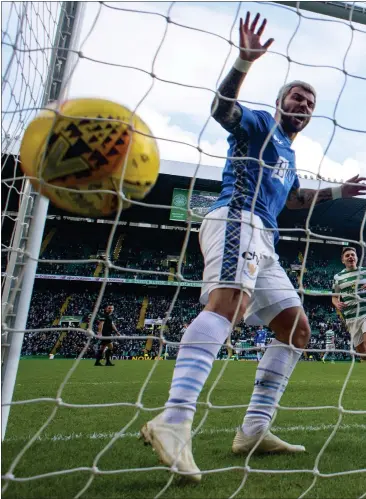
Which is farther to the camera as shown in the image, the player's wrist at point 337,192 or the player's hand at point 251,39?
the player's wrist at point 337,192

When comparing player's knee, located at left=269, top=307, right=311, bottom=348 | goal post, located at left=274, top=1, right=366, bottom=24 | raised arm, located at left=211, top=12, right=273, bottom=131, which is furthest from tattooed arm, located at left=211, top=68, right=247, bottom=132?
player's knee, located at left=269, top=307, right=311, bottom=348

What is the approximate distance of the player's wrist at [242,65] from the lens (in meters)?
1.83

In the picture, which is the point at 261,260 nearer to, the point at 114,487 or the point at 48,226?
the point at 114,487

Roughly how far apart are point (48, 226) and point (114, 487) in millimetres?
21269

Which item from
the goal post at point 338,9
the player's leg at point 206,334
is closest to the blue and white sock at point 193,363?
the player's leg at point 206,334

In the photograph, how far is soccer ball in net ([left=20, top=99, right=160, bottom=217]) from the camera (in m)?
1.56

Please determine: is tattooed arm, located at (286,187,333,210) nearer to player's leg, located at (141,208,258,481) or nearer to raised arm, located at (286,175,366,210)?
raised arm, located at (286,175,366,210)

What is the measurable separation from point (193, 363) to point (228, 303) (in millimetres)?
290

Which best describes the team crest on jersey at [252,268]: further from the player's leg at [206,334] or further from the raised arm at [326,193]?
the raised arm at [326,193]

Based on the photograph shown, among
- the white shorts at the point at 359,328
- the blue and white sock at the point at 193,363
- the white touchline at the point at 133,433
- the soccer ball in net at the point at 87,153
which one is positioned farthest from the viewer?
the white shorts at the point at 359,328

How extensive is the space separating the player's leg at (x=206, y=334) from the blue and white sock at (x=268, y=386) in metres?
0.39

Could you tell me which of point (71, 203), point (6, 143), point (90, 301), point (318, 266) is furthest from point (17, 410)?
point (318, 266)

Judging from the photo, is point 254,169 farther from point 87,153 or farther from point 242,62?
point 87,153

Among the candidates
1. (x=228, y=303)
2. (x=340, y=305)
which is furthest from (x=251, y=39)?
(x=340, y=305)
